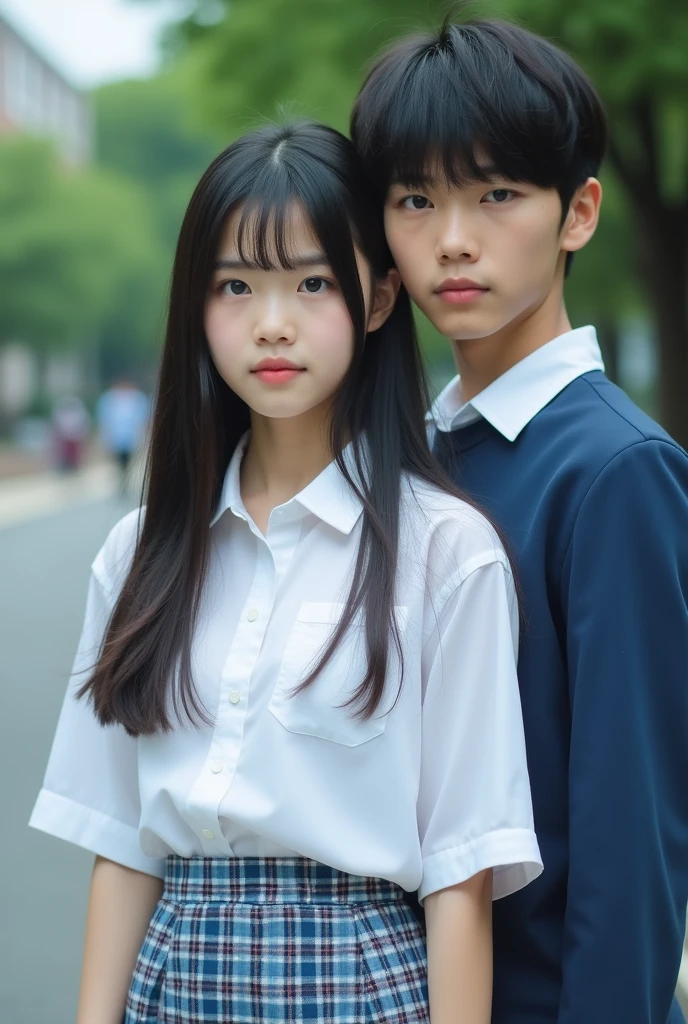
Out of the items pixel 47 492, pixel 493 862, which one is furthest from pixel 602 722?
pixel 47 492

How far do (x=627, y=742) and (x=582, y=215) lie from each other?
79 centimetres

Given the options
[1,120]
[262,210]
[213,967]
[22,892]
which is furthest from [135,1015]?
[1,120]

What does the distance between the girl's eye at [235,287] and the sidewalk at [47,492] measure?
1641cm

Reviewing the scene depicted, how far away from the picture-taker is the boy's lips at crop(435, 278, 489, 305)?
6.27 feet

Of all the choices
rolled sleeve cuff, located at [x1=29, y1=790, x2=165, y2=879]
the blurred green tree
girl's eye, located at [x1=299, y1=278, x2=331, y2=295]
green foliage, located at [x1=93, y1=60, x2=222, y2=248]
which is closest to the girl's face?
girl's eye, located at [x1=299, y1=278, x2=331, y2=295]

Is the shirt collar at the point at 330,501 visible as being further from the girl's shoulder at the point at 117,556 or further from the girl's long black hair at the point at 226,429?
the girl's shoulder at the point at 117,556

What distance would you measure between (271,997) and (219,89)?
11.0m

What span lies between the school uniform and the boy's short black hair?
0.44 meters

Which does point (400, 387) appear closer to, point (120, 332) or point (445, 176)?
point (445, 176)

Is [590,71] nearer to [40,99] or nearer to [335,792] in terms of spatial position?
[335,792]

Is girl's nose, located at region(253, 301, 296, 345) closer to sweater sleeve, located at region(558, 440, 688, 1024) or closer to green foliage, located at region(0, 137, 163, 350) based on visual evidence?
sweater sleeve, located at region(558, 440, 688, 1024)

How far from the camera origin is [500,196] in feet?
6.33

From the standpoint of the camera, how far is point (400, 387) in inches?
77.4

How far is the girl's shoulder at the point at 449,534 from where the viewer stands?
69.8 inches
